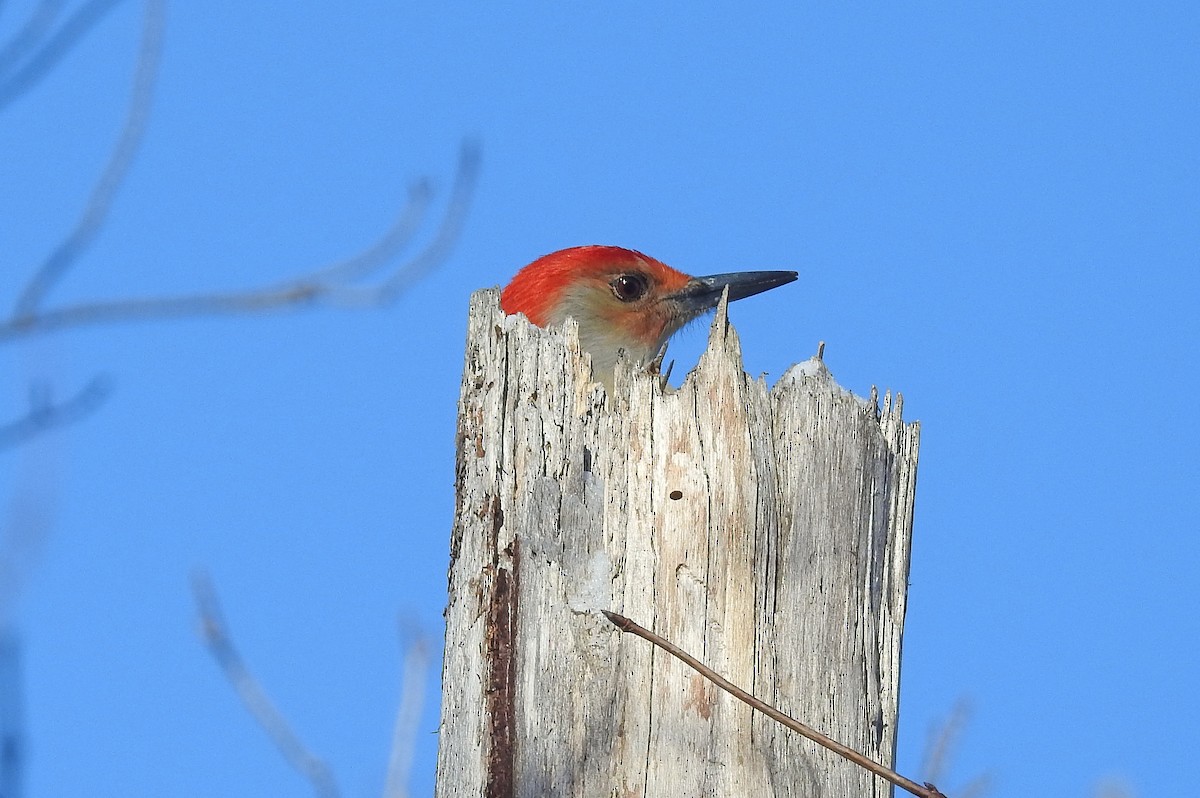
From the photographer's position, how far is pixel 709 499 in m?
2.76

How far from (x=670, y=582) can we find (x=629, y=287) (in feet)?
9.57

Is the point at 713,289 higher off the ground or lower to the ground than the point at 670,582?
higher

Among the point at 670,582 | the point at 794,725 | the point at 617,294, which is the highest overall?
the point at 617,294

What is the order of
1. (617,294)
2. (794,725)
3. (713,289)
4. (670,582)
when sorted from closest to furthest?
(794,725)
(670,582)
(617,294)
(713,289)

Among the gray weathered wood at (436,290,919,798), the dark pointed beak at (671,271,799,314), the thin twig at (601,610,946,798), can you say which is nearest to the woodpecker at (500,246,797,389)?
the dark pointed beak at (671,271,799,314)

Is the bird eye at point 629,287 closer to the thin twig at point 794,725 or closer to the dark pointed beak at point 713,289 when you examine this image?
the dark pointed beak at point 713,289

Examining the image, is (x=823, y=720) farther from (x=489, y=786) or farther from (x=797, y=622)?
(x=489, y=786)

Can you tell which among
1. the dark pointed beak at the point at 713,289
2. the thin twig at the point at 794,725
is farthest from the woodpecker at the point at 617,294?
the thin twig at the point at 794,725

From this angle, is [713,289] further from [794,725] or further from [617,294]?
[794,725]

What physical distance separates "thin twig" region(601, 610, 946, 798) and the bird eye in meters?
2.99

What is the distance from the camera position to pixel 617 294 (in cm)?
Answer: 550

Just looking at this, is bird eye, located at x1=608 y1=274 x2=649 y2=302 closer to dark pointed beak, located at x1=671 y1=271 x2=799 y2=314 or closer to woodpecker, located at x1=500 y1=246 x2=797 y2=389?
woodpecker, located at x1=500 y1=246 x2=797 y2=389

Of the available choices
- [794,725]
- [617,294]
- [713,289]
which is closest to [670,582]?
[794,725]

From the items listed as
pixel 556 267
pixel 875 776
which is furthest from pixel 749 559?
pixel 556 267
